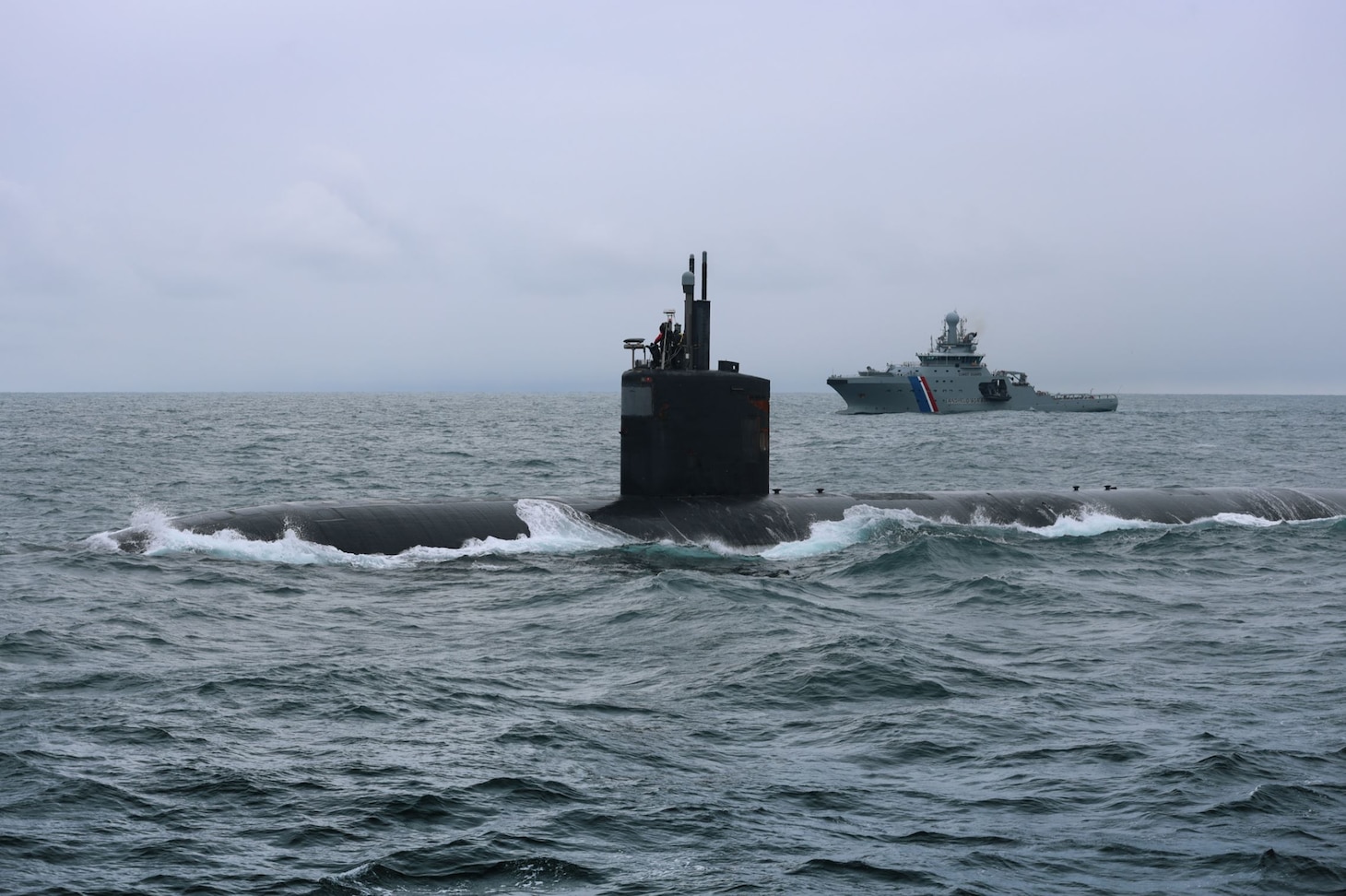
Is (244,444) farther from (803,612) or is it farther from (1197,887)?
(1197,887)

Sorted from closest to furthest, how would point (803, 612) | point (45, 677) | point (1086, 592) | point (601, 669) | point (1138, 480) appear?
point (45, 677)
point (601, 669)
point (803, 612)
point (1086, 592)
point (1138, 480)

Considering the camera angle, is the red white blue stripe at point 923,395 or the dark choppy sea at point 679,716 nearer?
the dark choppy sea at point 679,716

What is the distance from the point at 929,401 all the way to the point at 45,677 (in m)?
101

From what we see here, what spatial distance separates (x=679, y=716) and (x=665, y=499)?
32.2ft

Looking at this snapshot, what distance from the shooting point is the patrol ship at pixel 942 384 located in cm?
10925

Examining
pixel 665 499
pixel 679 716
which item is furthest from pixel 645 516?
pixel 679 716

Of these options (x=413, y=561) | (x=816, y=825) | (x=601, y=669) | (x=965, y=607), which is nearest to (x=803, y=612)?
(x=965, y=607)

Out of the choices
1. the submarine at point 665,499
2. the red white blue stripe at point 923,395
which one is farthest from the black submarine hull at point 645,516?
the red white blue stripe at point 923,395

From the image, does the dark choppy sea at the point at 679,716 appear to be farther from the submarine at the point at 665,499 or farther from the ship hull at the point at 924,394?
the ship hull at the point at 924,394

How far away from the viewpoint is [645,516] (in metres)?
20.3

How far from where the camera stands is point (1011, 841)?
27.7 ft

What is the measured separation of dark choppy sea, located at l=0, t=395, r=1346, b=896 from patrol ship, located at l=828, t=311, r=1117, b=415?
286ft

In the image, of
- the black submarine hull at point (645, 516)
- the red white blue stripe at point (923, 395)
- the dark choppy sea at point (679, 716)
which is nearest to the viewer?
the dark choppy sea at point (679, 716)

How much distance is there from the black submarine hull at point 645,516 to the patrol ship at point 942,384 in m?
84.9
